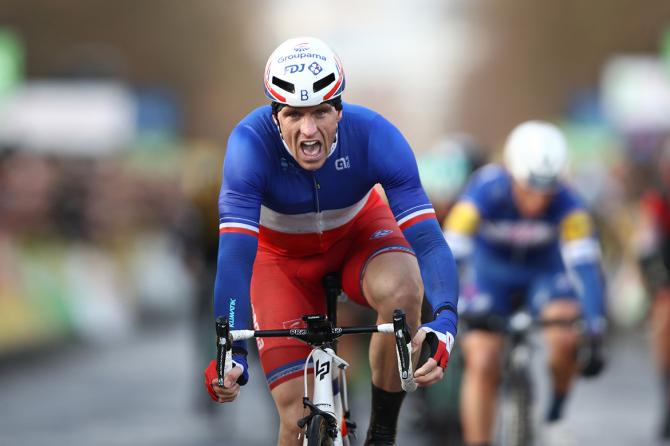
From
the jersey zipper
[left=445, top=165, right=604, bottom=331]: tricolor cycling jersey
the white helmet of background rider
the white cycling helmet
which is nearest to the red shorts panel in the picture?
the jersey zipper

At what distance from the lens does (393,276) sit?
707cm

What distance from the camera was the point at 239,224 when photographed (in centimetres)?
675

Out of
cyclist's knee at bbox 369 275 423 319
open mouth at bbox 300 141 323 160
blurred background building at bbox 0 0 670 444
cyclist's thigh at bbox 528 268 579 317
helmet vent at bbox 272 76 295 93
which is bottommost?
cyclist's knee at bbox 369 275 423 319

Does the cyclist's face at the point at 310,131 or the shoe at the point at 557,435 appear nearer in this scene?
the cyclist's face at the point at 310,131

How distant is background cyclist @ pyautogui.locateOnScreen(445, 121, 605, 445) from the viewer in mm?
9766

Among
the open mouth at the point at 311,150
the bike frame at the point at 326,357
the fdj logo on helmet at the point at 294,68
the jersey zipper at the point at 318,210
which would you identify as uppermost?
the fdj logo on helmet at the point at 294,68

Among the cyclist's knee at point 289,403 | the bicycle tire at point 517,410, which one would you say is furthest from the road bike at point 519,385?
the cyclist's knee at point 289,403

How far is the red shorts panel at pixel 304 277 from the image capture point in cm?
723

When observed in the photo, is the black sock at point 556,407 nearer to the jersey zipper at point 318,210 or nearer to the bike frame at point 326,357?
the bike frame at point 326,357

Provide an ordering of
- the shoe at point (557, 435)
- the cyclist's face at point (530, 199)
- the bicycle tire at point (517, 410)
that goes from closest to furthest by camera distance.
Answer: the bicycle tire at point (517, 410) → the cyclist's face at point (530, 199) → the shoe at point (557, 435)

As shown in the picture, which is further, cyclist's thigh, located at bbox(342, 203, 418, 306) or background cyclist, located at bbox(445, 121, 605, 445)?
background cyclist, located at bbox(445, 121, 605, 445)

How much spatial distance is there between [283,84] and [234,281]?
85 centimetres

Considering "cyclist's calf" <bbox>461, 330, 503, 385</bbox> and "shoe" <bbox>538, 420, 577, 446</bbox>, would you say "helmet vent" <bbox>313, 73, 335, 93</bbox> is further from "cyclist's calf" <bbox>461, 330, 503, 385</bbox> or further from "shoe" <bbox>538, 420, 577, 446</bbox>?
"shoe" <bbox>538, 420, 577, 446</bbox>

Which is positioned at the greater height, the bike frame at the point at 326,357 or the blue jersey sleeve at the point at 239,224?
the blue jersey sleeve at the point at 239,224
